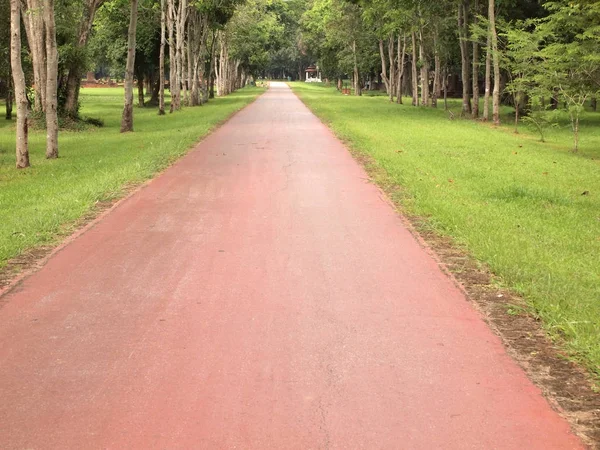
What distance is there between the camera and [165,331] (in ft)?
17.6

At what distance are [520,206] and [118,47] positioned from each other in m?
42.3

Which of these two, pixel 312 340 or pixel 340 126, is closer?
pixel 312 340

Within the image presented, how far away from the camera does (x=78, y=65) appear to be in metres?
27.3

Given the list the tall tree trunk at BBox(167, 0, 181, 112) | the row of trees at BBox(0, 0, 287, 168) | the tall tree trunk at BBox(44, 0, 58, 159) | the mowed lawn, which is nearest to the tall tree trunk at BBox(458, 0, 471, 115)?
the mowed lawn

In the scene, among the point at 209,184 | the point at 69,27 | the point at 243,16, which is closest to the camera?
the point at 209,184

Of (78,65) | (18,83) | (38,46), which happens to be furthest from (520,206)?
(78,65)

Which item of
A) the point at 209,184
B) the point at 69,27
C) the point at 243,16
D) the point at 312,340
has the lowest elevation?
the point at 312,340

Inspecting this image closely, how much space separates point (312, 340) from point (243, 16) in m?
57.0

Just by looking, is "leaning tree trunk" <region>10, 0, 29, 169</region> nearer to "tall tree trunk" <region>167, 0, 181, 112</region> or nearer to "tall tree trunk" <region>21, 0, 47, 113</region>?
"tall tree trunk" <region>21, 0, 47, 113</region>

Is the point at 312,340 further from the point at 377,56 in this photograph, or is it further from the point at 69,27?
the point at 377,56

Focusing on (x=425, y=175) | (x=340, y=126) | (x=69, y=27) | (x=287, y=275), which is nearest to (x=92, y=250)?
(x=287, y=275)

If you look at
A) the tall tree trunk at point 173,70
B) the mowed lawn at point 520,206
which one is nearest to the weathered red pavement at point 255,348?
the mowed lawn at point 520,206

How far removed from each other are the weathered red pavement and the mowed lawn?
0.63 meters

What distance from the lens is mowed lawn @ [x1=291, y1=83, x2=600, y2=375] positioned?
19.7 feet
